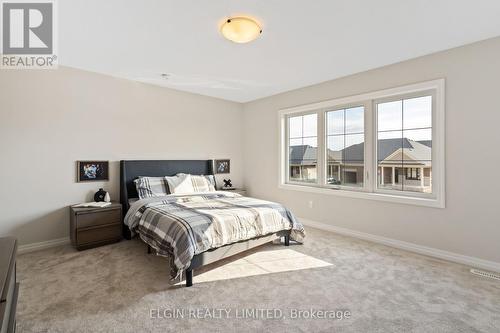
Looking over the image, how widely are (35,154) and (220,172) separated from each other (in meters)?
2.96

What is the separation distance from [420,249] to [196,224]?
2.79 m

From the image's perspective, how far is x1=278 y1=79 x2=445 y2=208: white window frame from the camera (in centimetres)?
293

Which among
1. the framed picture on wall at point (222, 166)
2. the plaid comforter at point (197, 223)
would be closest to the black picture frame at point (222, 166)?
the framed picture on wall at point (222, 166)

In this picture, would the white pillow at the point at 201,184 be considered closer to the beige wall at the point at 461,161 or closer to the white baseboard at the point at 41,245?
the white baseboard at the point at 41,245

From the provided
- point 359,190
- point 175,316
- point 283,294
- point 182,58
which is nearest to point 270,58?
point 182,58

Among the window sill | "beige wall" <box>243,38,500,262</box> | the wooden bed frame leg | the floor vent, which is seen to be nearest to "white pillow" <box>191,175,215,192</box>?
the window sill

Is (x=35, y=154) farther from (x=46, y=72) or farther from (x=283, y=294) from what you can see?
(x=283, y=294)

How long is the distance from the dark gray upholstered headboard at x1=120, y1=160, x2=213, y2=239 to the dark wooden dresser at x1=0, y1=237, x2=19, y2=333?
233 centimetres

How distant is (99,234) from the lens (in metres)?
3.29

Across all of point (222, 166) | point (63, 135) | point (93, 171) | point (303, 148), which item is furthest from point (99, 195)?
point (303, 148)

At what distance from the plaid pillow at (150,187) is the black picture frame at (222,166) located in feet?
4.59

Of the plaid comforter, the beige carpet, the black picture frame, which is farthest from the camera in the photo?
the black picture frame

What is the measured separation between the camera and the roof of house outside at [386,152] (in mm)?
3165

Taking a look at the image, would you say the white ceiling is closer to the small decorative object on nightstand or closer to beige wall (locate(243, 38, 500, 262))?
beige wall (locate(243, 38, 500, 262))
